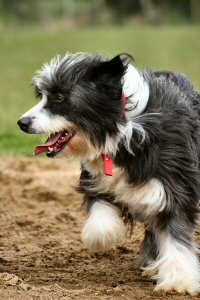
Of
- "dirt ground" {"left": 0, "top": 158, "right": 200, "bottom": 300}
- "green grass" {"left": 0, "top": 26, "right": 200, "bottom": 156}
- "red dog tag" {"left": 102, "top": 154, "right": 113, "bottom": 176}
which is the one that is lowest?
"dirt ground" {"left": 0, "top": 158, "right": 200, "bottom": 300}

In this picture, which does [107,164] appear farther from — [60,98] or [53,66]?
[53,66]

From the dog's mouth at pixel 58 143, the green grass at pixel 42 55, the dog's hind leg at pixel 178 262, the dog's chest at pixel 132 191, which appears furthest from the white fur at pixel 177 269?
the green grass at pixel 42 55

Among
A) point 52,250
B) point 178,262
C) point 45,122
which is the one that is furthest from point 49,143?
point 52,250

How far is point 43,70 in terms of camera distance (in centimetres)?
425

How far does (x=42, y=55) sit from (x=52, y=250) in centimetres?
2186

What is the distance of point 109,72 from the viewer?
4098mm

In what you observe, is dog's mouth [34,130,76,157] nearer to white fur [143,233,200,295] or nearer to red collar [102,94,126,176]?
red collar [102,94,126,176]

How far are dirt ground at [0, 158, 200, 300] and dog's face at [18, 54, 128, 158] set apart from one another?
3.14 feet

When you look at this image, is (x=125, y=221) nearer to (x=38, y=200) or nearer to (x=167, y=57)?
(x=38, y=200)

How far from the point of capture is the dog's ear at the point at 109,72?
4.05 metres

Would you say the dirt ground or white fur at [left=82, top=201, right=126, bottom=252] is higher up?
white fur at [left=82, top=201, right=126, bottom=252]

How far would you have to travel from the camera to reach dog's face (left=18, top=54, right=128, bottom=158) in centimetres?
407

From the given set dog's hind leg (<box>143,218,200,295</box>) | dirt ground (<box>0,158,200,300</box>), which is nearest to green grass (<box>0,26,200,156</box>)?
dirt ground (<box>0,158,200,300</box>)

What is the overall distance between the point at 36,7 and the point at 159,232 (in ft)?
148
